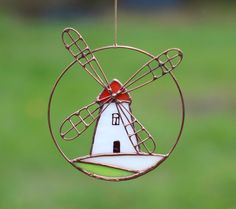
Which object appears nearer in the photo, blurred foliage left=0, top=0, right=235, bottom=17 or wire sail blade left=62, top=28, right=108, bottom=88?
wire sail blade left=62, top=28, right=108, bottom=88

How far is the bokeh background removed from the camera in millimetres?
3627

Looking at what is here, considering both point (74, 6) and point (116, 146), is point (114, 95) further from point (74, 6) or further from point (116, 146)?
point (74, 6)

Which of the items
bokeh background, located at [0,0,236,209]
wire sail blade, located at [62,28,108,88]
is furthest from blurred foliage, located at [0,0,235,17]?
wire sail blade, located at [62,28,108,88]

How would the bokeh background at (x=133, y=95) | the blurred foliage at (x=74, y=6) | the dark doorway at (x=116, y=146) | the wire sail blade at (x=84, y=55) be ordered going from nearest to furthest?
the wire sail blade at (x=84, y=55) < the dark doorway at (x=116, y=146) < the bokeh background at (x=133, y=95) < the blurred foliage at (x=74, y=6)

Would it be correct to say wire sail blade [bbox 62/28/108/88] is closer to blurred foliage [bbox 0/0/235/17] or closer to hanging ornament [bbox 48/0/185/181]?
hanging ornament [bbox 48/0/185/181]

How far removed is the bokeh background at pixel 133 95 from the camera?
3.63 meters

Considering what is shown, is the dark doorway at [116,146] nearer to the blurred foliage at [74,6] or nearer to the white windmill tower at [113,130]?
the white windmill tower at [113,130]

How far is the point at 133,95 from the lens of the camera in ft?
17.7

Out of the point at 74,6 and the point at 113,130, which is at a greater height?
the point at 74,6

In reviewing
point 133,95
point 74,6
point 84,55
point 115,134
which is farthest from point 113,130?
point 74,6

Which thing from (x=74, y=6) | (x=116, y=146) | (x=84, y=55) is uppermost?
(x=74, y=6)

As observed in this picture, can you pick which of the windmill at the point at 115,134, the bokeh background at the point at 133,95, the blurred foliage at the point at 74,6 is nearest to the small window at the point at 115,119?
the windmill at the point at 115,134

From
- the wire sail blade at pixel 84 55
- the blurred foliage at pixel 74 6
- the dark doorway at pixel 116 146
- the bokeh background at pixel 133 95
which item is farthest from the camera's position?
the blurred foliage at pixel 74 6
